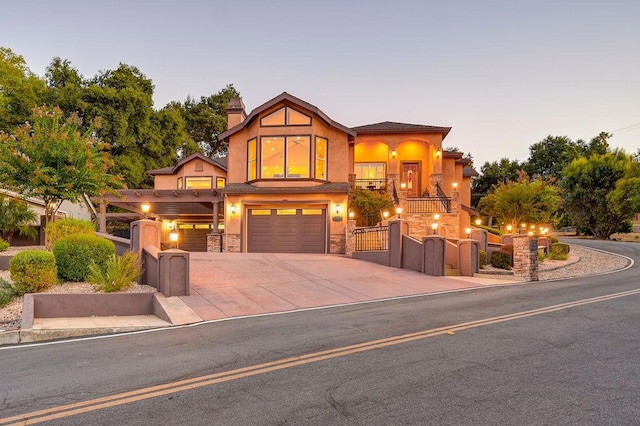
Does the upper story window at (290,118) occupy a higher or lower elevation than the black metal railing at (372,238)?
higher

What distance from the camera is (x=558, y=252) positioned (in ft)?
71.6

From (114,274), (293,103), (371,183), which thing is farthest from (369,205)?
(114,274)

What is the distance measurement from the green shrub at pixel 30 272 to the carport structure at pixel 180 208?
7624 mm

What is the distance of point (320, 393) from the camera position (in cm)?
410

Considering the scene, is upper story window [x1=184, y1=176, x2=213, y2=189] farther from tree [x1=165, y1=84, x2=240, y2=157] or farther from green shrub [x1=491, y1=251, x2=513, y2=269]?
tree [x1=165, y1=84, x2=240, y2=157]

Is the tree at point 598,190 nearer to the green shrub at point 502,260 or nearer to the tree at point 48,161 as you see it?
the green shrub at point 502,260

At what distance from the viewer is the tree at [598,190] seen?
3875 centimetres

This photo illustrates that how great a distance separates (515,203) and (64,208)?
2730 centimetres

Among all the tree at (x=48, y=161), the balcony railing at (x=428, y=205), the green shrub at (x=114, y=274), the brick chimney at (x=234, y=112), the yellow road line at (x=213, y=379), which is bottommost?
the yellow road line at (x=213, y=379)

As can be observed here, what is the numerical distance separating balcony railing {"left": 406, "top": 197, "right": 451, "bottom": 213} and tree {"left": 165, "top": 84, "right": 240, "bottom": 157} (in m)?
36.1

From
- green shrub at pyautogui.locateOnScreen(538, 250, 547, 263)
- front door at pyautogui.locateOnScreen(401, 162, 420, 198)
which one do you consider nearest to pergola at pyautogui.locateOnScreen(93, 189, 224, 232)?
front door at pyautogui.locateOnScreen(401, 162, 420, 198)

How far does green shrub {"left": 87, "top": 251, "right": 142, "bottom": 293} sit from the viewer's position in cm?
899

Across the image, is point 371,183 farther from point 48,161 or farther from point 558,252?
point 48,161

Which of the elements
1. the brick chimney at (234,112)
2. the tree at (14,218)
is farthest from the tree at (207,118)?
the tree at (14,218)
